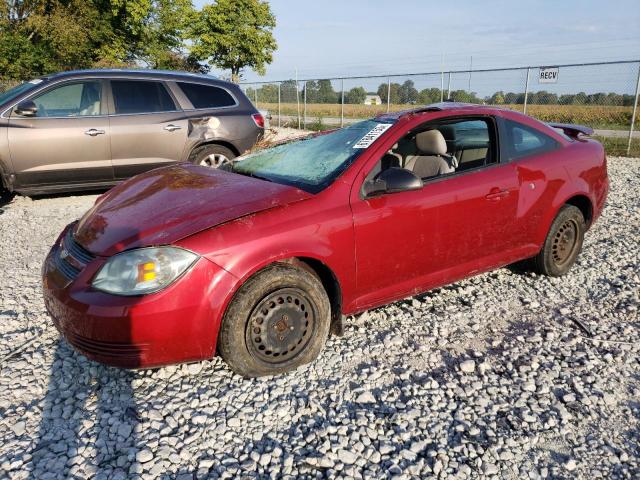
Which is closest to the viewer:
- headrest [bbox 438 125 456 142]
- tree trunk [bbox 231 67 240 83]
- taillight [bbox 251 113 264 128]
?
headrest [bbox 438 125 456 142]

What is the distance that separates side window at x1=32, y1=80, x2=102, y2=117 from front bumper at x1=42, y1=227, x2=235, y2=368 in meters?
4.80

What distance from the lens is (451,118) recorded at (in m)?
3.71

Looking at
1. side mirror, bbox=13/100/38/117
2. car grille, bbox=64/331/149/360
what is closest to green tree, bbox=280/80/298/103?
side mirror, bbox=13/100/38/117

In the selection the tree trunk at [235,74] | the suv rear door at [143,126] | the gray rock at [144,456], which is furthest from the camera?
the tree trunk at [235,74]

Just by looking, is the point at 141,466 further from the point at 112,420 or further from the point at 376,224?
the point at 376,224

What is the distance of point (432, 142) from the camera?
3.74m

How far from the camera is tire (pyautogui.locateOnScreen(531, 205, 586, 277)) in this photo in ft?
13.9

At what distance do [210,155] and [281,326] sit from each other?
4.88 m

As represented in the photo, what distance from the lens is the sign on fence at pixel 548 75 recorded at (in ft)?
42.6

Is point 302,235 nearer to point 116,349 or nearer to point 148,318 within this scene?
point 148,318

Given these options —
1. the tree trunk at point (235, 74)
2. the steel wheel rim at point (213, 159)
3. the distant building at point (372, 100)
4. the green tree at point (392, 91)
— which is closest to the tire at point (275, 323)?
the steel wheel rim at point (213, 159)

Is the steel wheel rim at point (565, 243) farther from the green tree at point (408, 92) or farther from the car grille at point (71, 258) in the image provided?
the green tree at point (408, 92)

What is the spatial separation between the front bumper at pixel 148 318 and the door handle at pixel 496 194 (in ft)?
6.83

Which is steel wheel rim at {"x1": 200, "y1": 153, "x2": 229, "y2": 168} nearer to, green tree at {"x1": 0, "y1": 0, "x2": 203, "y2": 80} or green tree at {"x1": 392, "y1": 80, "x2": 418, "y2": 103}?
green tree at {"x1": 392, "y1": 80, "x2": 418, "y2": 103}
